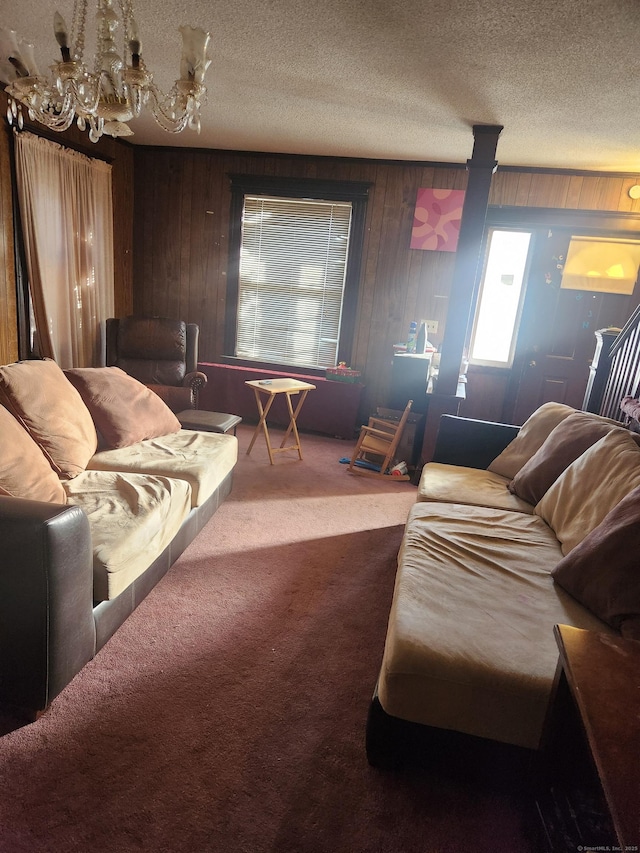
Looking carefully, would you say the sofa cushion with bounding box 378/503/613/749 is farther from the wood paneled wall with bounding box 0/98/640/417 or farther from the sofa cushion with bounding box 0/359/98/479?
the wood paneled wall with bounding box 0/98/640/417

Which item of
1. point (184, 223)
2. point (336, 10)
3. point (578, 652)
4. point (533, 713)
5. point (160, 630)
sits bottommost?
point (160, 630)

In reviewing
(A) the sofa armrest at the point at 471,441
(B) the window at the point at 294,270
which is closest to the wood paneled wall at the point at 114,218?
(B) the window at the point at 294,270

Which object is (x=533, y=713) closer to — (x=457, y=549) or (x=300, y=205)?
(x=457, y=549)

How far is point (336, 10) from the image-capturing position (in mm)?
2252

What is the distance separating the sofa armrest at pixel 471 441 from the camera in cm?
Result: 307

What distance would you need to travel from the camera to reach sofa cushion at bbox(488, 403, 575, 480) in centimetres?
279

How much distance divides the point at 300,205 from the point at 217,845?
4961 millimetres

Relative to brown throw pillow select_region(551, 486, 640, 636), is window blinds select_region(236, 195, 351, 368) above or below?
above

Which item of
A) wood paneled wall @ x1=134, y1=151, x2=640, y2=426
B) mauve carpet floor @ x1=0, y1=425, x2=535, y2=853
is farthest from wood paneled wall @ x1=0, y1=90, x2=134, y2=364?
mauve carpet floor @ x1=0, y1=425, x2=535, y2=853

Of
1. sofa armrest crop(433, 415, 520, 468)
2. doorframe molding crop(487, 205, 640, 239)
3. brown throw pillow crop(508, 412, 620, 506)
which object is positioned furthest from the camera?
doorframe molding crop(487, 205, 640, 239)

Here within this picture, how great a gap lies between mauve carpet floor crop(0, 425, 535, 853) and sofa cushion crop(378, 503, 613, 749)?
25 cm

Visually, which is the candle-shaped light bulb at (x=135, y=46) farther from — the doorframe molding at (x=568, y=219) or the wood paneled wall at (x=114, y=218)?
the doorframe molding at (x=568, y=219)

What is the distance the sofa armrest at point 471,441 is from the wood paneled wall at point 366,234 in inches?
85.3

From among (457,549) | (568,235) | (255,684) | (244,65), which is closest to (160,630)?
(255,684)
